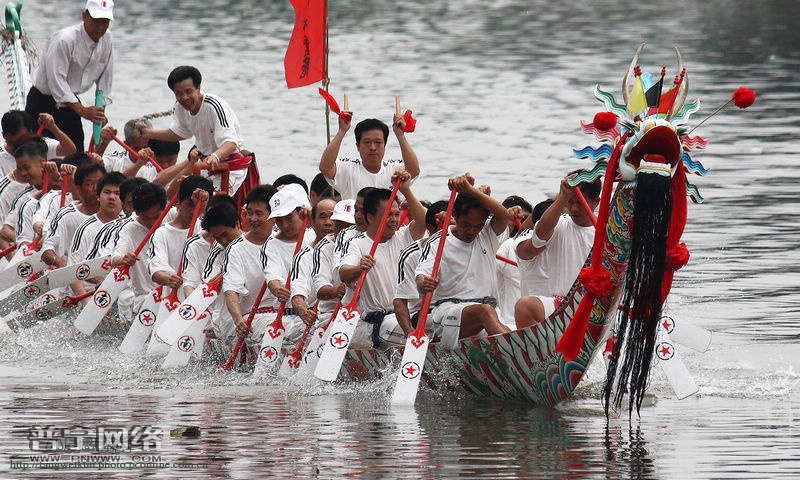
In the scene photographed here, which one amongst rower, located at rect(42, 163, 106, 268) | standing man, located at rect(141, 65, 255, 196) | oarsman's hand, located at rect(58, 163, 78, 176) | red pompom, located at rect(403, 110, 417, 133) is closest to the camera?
red pompom, located at rect(403, 110, 417, 133)

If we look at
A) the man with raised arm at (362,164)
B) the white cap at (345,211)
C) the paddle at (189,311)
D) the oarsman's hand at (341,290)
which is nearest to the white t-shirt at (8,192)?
the paddle at (189,311)

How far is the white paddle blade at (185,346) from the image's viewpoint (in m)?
11.0

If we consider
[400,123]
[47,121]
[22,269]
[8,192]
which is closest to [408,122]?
[400,123]

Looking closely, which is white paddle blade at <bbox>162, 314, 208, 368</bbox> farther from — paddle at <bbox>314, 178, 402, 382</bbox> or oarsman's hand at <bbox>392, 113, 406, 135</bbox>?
oarsman's hand at <bbox>392, 113, 406, 135</bbox>

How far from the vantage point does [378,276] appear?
10.4 meters

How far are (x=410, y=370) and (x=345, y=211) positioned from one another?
68.4 inches

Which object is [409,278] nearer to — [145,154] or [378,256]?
[378,256]

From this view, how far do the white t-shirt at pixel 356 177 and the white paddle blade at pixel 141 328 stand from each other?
1566 millimetres

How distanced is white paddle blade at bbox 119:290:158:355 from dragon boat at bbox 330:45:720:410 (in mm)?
3875

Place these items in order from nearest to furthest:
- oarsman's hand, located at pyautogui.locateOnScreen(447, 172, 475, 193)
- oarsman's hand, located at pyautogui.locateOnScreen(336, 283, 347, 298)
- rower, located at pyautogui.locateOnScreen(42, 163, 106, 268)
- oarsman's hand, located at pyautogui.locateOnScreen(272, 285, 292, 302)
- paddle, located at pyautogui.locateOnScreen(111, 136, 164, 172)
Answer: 1. oarsman's hand, located at pyautogui.locateOnScreen(447, 172, 475, 193)
2. oarsman's hand, located at pyautogui.locateOnScreen(336, 283, 347, 298)
3. oarsman's hand, located at pyautogui.locateOnScreen(272, 285, 292, 302)
4. rower, located at pyautogui.locateOnScreen(42, 163, 106, 268)
5. paddle, located at pyautogui.locateOnScreen(111, 136, 164, 172)

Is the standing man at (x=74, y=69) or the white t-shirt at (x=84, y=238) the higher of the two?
the standing man at (x=74, y=69)

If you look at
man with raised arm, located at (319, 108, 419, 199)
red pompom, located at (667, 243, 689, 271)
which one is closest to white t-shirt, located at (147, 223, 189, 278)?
man with raised arm, located at (319, 108, 419, 199)

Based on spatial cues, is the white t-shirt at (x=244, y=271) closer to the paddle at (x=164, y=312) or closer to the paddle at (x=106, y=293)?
the paddle at (x=164, y=312)

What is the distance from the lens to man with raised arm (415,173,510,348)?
31.3 feet
